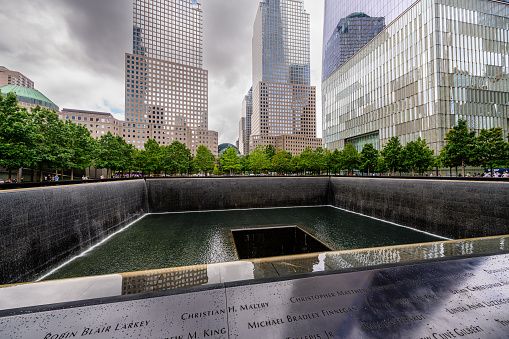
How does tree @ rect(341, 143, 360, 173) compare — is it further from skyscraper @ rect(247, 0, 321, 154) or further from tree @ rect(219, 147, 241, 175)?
skyscraper @ rect(247, 0, 321, 154)

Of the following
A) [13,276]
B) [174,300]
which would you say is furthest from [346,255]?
[13,276]

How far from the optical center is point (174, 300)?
7.70 feet

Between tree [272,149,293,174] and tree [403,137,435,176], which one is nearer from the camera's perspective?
tree [403,137,435,176]

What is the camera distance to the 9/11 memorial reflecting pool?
8922 mm

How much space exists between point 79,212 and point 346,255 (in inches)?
490

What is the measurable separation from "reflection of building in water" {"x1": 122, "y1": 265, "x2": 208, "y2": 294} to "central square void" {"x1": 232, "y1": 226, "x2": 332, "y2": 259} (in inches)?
331

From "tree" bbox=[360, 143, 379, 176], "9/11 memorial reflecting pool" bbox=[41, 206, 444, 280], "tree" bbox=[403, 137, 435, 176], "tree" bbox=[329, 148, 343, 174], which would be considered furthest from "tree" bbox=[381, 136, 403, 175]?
"9/11 memorial reflecting pool" bbox=[41, 206, 444, 280]

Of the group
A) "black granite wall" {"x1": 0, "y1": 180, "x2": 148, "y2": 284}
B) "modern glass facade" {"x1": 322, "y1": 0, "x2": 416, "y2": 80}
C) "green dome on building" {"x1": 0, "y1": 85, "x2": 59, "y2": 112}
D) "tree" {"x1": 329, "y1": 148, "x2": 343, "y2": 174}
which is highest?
"modern glass facade" {"x1": 322, "y1": 0, "x2": 416, "y2": 80}

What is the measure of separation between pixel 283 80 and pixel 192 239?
14552 cm

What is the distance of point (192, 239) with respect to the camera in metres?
12.2

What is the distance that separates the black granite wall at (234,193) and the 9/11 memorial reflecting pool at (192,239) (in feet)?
8.50

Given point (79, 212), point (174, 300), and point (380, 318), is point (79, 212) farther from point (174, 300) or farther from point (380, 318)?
point (380, 318)

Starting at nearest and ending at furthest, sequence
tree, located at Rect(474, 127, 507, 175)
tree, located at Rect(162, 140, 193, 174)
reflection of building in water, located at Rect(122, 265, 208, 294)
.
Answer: reflection of building in water, located at Rect(122, 265, 208, 294) < tree, located at Rect(474, 127, 507, 175) < tree, located at Rect(162, 140, 193, 174)

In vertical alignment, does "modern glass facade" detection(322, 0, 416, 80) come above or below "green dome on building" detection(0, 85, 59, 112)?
above
